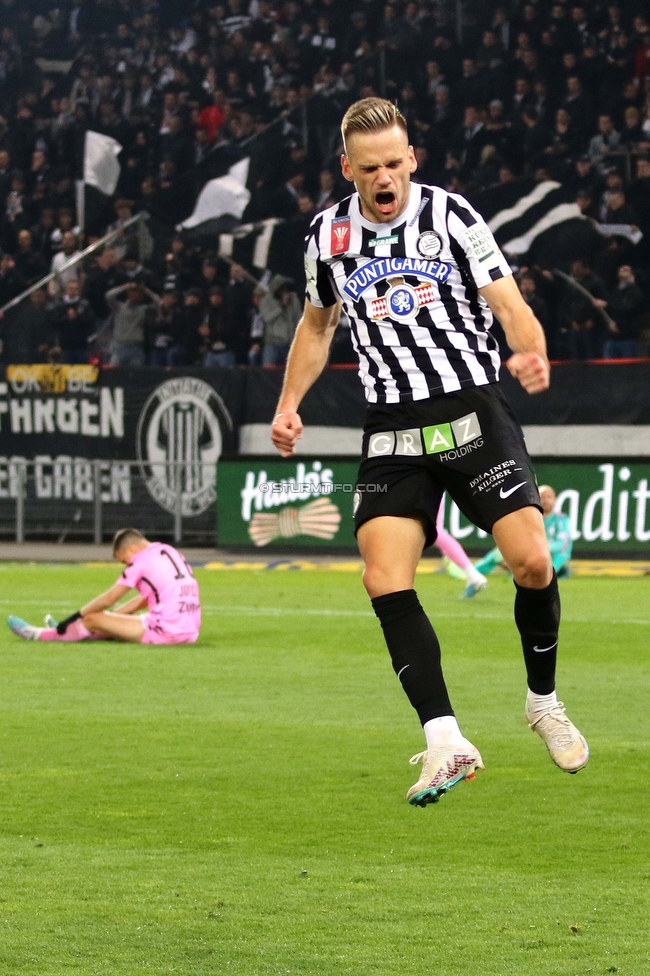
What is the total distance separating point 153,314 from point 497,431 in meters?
18.5

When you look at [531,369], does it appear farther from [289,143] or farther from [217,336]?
[289,143]

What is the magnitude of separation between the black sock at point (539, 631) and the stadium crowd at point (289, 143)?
15.1 m

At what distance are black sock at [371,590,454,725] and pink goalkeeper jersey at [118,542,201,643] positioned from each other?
6455mm

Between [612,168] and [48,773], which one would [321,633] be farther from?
[612,168]

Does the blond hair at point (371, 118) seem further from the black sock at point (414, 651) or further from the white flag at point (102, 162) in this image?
the white flag at point (102, 162)

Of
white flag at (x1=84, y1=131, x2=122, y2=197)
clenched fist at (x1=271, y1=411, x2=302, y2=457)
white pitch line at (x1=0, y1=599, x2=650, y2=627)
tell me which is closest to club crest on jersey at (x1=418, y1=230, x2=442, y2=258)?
clenched fist at (x1=271, y1=411, x2=302, y2=457)

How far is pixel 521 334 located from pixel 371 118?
86cm

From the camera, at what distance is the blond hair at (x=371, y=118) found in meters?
4.93

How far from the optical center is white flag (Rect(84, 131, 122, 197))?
25.9 metres

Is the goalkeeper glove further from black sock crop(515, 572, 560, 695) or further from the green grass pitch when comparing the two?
black sock crop(515, 572, 560, 695)

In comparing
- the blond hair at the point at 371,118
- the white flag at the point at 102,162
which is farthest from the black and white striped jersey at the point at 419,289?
the white flag at the point at 102,162

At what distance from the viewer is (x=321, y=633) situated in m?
12.8

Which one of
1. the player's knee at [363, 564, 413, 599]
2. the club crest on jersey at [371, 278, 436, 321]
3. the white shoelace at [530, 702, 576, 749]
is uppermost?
the club crest on jersey at [371, 278, 436, 321]

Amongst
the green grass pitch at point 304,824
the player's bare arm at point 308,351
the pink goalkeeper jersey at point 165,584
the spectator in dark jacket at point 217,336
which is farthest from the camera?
the spectator in dark jacket at point 217,336
